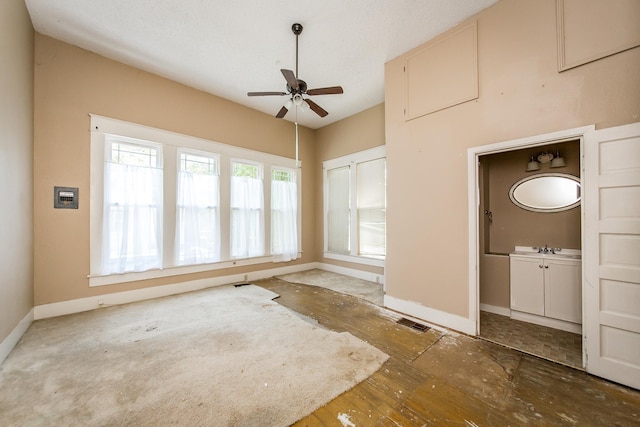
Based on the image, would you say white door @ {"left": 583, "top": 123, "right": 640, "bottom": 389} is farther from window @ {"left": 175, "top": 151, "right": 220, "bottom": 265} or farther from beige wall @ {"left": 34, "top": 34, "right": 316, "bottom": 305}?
beige wall @ {"left": 34, "top": 34, "right": 316, "bottom": 305}

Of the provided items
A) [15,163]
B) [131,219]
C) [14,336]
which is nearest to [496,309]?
[131,219]

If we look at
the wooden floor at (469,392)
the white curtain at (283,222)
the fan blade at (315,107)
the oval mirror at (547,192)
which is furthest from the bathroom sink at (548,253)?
the white curtain at (283,222)

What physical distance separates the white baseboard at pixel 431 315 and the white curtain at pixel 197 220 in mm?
3288

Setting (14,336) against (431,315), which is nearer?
(14,336)

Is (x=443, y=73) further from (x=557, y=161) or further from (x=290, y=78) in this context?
(x=290, y=78)

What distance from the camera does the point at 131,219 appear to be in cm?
367

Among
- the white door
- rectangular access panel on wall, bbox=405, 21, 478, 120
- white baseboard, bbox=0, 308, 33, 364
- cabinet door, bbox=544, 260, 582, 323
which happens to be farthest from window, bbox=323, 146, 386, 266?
white baseboard, bbox=0, 308, 33, 364

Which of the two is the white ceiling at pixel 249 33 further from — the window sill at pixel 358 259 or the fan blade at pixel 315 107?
the window sill at pixel 358 259

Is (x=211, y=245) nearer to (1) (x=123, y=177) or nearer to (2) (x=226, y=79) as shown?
(1) (x=123, y=177)

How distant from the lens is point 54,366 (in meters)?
2.14

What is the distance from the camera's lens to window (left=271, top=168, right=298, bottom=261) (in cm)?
549

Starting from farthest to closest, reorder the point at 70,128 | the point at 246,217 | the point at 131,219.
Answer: the point at 246,217
the point at 131,219
the point at 70,128

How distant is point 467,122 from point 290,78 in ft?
7.04

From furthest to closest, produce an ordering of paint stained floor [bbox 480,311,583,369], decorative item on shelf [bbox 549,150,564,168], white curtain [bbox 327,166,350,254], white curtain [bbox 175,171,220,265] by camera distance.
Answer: white curtain [bbox 327,166,350,254] → white curtain [bbox 175,171,220,265] → decorative item on shelf [bbox 549,150,564,168] → paint stained floor [bbox 480,311,583,369]
